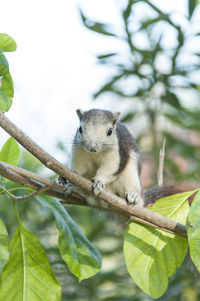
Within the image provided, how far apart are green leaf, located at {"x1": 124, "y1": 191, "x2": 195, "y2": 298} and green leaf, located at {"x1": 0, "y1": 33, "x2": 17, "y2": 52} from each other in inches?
22.9

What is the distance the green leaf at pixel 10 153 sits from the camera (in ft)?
3.67

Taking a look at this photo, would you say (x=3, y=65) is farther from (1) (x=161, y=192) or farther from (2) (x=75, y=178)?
(1) (x=161, y=192)

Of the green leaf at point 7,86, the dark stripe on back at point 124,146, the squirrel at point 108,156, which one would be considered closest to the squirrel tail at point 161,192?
the squirrel at point 108,156

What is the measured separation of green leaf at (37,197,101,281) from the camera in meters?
1.05

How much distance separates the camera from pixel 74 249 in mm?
1091

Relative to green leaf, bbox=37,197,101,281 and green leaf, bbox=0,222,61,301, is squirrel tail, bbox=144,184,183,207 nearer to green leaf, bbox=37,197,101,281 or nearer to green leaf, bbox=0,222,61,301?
green leaf, bbox=37,197,101,281

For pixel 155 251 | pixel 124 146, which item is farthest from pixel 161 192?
pixel 155 251

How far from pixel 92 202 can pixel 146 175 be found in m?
1.30

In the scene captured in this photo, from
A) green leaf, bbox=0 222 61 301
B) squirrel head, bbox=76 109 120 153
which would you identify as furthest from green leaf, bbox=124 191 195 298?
squirrel head, bbox=76 109 120 153

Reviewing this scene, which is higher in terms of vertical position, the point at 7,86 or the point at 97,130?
the point at 7,86

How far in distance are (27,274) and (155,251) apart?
348 mm

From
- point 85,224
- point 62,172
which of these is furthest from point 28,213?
point 62,172

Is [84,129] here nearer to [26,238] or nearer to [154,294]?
[26,238]

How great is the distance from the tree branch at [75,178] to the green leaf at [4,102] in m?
0.05
